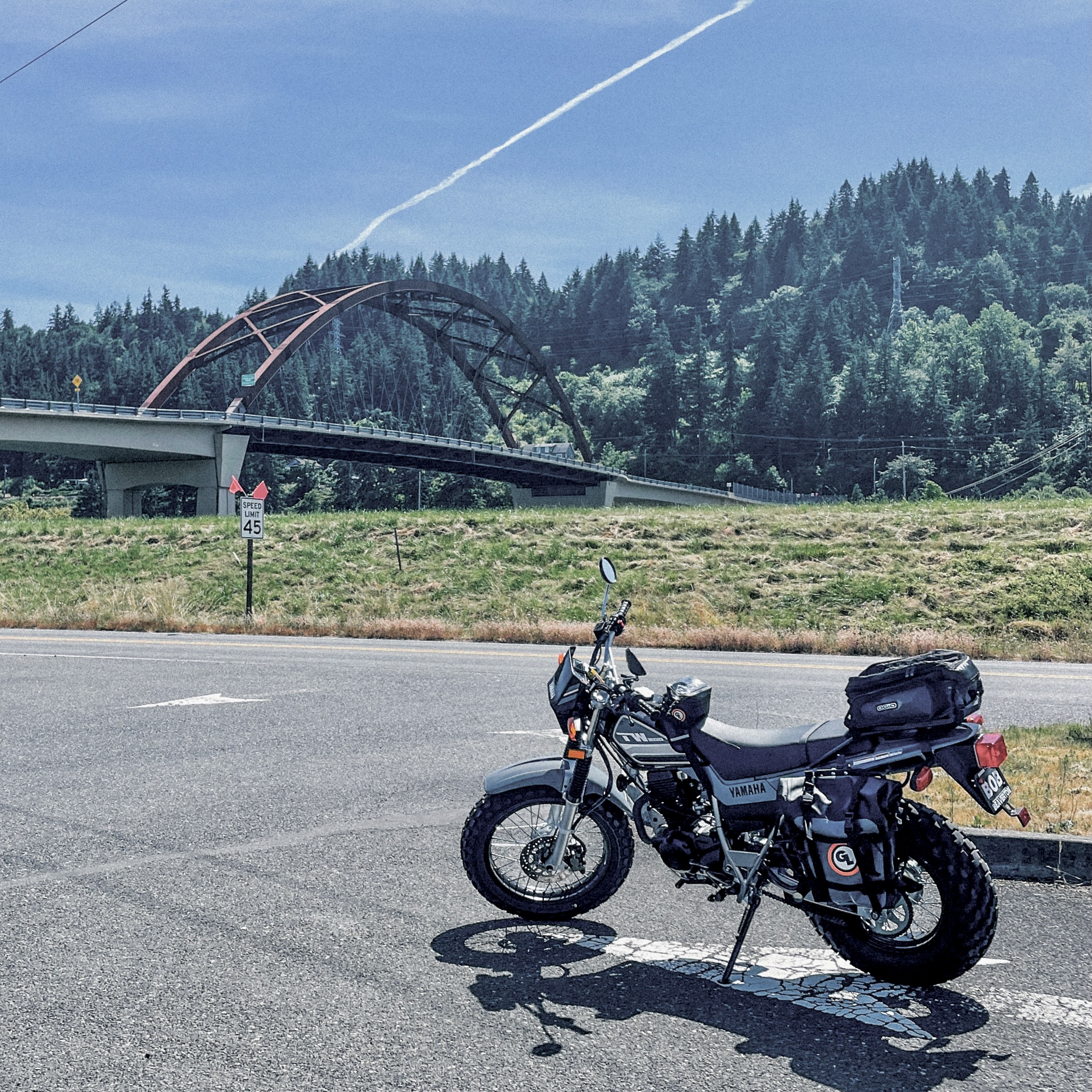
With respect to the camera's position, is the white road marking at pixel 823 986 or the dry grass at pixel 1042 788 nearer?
the white road marking at pixel 823 986

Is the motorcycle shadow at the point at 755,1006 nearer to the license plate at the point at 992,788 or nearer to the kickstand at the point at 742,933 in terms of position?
the kickstand at the point at 742,933

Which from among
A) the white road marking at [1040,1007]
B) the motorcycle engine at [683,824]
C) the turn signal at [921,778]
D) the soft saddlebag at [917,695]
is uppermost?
the soft saddlebag at [917,695]

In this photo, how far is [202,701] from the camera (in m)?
12.9

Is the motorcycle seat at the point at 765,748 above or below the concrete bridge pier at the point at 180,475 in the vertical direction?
below

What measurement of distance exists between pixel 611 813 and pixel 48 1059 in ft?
8.05

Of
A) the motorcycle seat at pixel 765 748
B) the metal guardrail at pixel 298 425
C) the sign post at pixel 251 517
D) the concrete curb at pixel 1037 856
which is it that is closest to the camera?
the motorcycle seat at pixel 765 748

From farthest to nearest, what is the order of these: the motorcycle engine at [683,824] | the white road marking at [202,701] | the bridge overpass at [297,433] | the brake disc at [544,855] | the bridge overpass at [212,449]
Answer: the bridge overpass at [297,433]
the bridge overpass at [212,449]
the white road marking at [202,701]
the brake disc at [544,855]
the motorcycle engine at [683,824]

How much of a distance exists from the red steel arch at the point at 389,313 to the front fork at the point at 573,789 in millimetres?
76261

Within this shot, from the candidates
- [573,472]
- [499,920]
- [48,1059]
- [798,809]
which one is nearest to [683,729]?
[798,809]

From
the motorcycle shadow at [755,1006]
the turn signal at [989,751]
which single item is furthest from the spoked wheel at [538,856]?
the turn signal at [989,751]

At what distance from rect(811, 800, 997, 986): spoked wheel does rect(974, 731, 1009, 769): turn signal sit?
11.4 inches

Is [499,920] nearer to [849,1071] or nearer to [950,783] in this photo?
[849,1071]

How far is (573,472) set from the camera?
4286 inches

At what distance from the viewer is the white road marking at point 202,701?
491 inches
